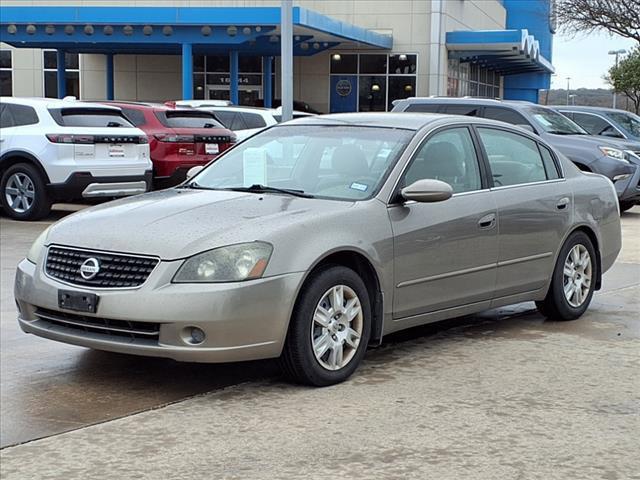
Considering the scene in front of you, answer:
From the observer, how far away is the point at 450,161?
649cm

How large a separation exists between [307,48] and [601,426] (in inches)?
1313

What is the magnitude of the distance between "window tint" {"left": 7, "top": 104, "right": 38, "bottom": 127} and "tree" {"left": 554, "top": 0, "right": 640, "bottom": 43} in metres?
23.9

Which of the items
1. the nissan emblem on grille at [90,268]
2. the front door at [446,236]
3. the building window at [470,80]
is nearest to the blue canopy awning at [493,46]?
the building window at [470,80]

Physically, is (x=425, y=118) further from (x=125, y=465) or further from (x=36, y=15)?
(x=36, y=15)

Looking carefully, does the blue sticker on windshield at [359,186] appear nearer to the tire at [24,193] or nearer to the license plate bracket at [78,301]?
the license plate bracket at [78,301]

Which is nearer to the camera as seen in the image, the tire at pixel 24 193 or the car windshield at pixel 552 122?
the tire at pixel 24 193

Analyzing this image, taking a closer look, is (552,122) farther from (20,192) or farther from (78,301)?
(78,301)

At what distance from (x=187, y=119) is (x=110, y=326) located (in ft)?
34.5

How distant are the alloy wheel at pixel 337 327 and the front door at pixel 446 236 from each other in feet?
1.28

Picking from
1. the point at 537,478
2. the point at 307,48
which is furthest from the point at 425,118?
the point at 307,48

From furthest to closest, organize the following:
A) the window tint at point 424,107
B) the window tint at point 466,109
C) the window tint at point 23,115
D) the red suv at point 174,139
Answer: the window tint at point 424,107 < the window tint at point 466,109 < the red suv at point 174,139 < the window tint at point 23,115

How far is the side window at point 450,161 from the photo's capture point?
623cm

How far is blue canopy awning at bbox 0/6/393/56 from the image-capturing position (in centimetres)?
3058

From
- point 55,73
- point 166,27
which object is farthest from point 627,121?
point 55,73
